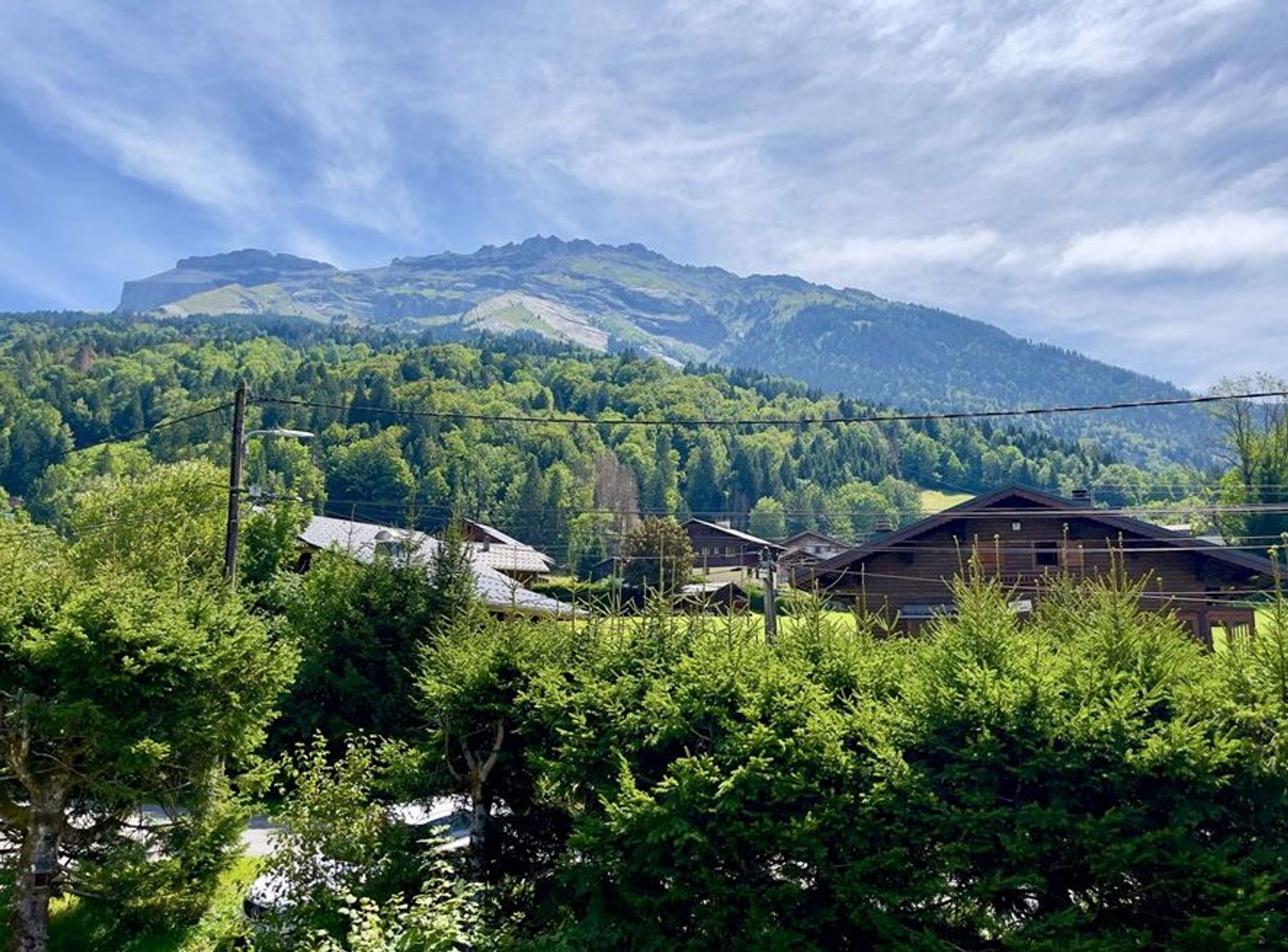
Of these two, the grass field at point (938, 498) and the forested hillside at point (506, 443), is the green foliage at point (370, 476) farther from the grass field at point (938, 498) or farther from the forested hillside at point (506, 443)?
Result: the grass field at point (938, 498)

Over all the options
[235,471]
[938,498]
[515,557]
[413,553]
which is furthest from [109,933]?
[938,498]

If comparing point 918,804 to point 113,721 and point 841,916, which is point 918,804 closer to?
point 841,916

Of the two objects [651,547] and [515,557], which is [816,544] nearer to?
[651,547]

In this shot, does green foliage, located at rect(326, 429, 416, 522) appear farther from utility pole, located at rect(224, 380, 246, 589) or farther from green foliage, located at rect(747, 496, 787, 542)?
utility pole, located at rect(224, 380, 246, 589)

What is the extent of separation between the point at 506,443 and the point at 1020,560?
96.0 meters

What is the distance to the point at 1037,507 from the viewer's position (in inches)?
1174

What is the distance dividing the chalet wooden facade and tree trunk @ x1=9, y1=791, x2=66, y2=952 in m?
20.7

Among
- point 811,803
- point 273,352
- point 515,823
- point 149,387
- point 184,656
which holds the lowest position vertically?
point 515,823

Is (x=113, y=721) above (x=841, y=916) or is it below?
above

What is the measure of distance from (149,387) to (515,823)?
143 m

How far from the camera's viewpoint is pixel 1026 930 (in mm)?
8469

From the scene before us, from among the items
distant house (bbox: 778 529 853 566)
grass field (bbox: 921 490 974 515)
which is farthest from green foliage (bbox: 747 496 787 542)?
grass field (bbox: 921 490 974 515)

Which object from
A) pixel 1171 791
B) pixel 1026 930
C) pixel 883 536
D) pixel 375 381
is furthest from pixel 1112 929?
pixel 375 381

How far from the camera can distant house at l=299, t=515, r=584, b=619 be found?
23875 mm
